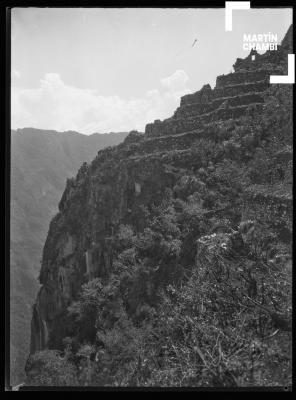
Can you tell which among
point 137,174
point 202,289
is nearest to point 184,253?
point 202,289

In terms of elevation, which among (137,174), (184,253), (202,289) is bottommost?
(202,289)

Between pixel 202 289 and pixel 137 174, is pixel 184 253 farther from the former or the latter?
pixel 137 174

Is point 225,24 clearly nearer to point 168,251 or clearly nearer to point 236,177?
point 236,177

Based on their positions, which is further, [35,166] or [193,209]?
[35,166]

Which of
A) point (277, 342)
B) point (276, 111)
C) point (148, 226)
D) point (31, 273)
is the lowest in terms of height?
point (31, 273)

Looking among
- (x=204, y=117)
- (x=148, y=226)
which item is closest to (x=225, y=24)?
(x=148, y=226)

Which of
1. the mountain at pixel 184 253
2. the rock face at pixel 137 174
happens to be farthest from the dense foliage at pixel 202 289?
the rock face at pixel 137 174

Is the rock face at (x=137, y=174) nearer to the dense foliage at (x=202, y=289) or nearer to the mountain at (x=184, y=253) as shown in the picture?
the mountain at (x=184, y=253)

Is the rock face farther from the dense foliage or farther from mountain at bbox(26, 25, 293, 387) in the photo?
the dense foliage
